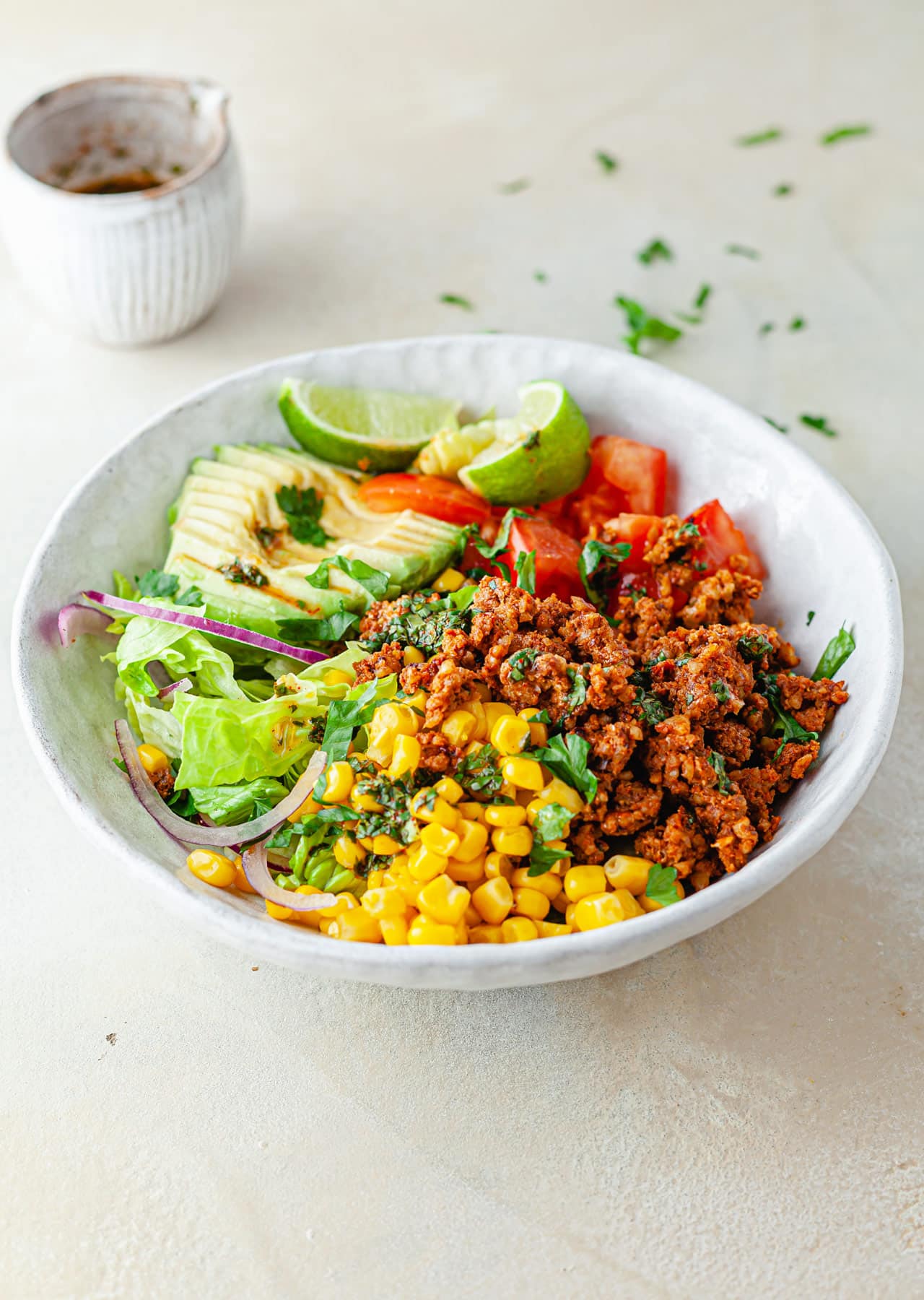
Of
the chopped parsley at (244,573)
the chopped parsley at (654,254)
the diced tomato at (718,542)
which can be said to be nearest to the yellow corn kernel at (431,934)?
the chopped parsley at (244,573)

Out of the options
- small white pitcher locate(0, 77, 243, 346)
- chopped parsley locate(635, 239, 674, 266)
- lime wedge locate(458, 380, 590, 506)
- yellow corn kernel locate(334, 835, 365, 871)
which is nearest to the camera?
yellow corn kernel locate(334, 835, 365, 871)

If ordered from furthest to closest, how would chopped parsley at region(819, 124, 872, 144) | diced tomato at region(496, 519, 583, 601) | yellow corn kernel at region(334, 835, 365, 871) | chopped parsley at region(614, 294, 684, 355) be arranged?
chopped parsley at region(819, 124, 872, 144), chopped parsley at region(614, 294, 684, 355), diced tomato at region(496, 519, 583, 601), yellow corn kernel at region(334, 835, 365, 871)

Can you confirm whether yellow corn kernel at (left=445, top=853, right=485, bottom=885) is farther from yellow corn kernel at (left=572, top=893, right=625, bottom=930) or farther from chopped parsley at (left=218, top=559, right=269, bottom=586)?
chopped parsley at (left=218, top=559, right=269, bottom=586)

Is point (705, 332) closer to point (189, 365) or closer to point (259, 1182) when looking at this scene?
point (189, 365)

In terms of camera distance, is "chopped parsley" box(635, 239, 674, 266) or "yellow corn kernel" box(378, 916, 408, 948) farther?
"chopped parsley" box(635, 239, 674, 266)

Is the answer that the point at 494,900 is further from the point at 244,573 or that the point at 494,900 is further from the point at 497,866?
the point at 244,573

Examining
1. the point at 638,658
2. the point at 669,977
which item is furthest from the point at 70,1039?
the point at 638,658

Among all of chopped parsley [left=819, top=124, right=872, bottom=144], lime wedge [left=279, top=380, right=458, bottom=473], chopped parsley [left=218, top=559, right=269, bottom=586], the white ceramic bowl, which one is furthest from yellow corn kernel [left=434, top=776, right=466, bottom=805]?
chopped parsley [left=819, top=124, right=872, bottom=144]

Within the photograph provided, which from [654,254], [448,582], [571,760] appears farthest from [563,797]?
[654,254]
